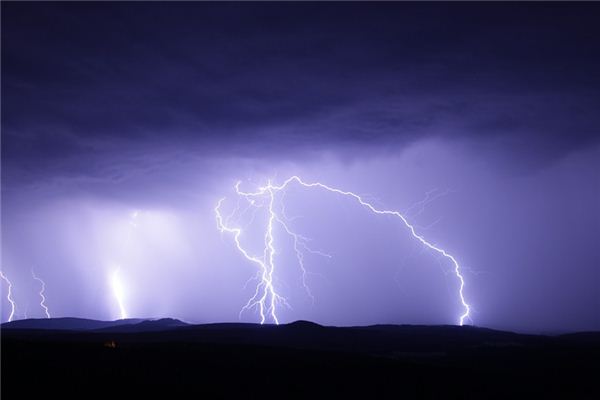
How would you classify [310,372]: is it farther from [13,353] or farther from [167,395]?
[13,353]

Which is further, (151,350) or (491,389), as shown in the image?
(151,350)

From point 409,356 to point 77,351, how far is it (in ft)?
40.4

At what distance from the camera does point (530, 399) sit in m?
12.6

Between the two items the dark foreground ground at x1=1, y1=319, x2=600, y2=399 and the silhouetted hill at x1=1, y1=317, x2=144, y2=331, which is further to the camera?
the silhouetted hill at x1=1, y1=317, x2=144, y2=331

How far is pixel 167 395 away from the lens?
10.9 metres

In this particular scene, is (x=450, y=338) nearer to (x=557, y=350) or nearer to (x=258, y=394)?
(x=557, y=350)

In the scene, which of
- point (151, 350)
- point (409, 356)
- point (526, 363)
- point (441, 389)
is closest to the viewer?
point (441, 389)

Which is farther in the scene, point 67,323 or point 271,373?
point 67,323

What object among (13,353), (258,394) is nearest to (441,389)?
(258,394)

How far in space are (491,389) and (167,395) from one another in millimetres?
8604

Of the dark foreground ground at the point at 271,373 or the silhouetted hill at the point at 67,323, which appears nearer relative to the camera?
the dark foreground ground at the point at 271,373

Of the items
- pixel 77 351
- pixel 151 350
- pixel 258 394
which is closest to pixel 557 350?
pixel 258 394

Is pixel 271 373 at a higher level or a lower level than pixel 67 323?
higher

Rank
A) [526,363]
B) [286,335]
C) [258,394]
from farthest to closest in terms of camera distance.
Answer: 1. [286,335]
2. [526,363]
3. [258,394]
